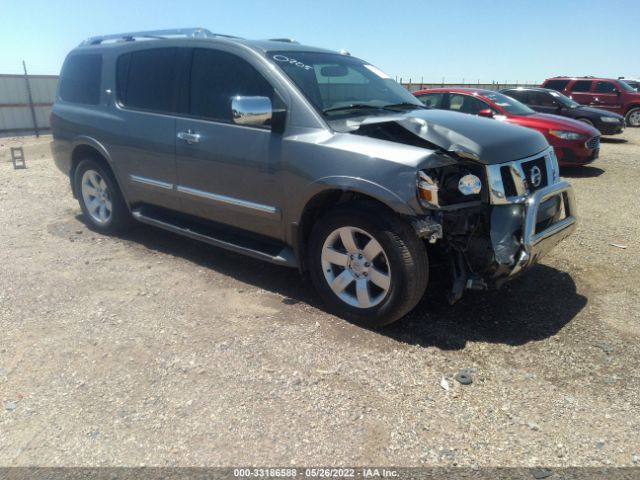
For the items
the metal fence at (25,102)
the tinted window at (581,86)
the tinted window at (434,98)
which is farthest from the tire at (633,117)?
the metal fence at (25,102)

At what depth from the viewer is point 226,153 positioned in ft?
13.0

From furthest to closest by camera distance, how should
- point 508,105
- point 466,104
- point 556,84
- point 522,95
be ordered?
point 556,84 < point 522,95 < point 466,104 < point 508,105

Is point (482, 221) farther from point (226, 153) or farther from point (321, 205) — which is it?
point (226, 153)

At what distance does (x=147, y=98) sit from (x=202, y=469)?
137 inches

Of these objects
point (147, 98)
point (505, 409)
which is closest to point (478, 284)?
point (505, 409)

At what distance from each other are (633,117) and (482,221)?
18.3 m

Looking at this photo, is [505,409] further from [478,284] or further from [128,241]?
[128,241]

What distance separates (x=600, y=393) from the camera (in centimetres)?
280

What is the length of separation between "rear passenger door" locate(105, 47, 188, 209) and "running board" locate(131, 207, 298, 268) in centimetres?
14

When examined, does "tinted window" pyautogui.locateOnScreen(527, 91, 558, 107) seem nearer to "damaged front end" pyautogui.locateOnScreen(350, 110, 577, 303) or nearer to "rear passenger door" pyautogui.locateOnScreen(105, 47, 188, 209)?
"damaged front end" pyautogui.locateOnScreen(350, 110, 577, 303)

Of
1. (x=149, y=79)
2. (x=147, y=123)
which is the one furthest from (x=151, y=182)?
(x=149, y=79)

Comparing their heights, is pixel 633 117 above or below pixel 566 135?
below

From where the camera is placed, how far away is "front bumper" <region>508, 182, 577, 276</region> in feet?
10.3

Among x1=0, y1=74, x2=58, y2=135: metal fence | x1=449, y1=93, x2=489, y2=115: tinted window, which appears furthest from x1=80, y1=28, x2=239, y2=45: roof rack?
x1=0, y1=74, x2=58, y2=135: metal fence
